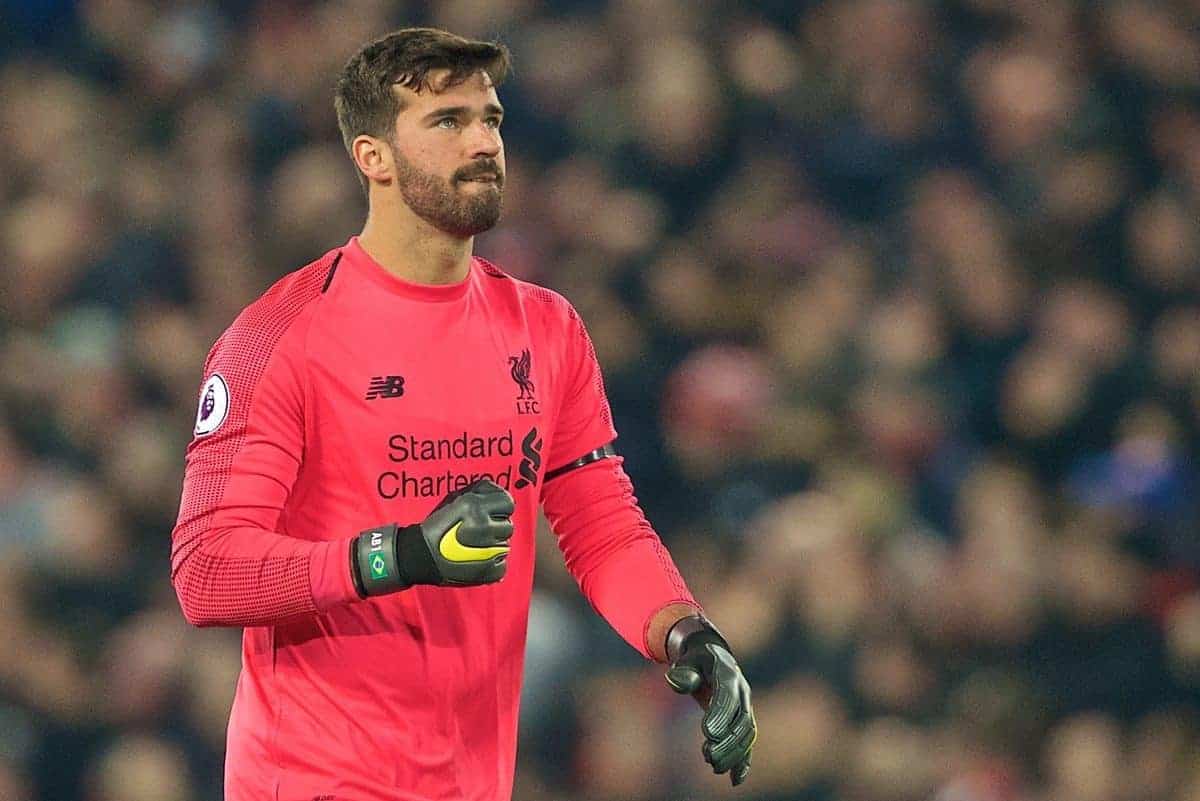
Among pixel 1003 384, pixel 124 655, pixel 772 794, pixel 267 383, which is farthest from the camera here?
pixel 1003 384

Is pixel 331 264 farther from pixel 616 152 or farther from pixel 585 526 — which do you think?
pixel 616 152

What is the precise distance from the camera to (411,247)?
330cm

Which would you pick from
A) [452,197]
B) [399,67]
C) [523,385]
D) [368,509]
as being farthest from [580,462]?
[399,67]

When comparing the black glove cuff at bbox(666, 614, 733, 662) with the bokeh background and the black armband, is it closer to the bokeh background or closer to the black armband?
the black armband

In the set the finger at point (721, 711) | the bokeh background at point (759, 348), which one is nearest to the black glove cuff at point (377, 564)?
the finger at point (721, 711)

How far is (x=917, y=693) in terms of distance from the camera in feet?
18.7

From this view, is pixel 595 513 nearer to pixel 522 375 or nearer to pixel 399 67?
pixel 522 375

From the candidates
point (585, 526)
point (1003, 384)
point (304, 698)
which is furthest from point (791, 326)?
point (304, 698)

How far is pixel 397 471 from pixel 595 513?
1.49ft

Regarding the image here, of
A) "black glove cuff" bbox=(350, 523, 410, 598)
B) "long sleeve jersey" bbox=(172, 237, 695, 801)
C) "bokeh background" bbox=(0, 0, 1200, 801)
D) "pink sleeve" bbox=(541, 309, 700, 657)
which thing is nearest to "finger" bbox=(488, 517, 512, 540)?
"black glove cuff" bbox=(350, 523, 410, 598)

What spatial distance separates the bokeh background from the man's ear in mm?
2660

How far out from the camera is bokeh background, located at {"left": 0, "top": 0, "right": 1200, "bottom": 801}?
5.64m

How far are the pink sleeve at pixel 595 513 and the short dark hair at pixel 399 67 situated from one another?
1.70ft

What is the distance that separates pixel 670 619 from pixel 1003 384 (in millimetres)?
3308
